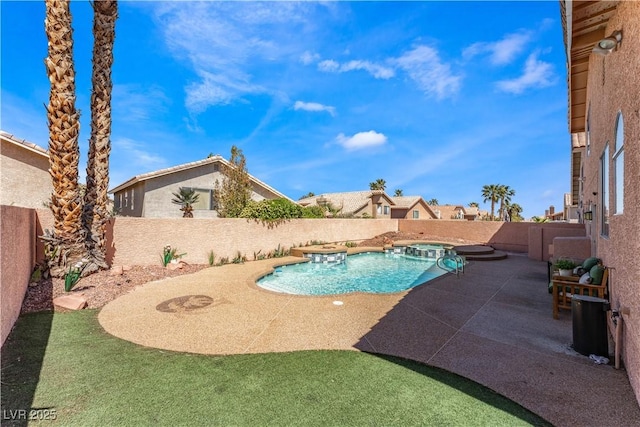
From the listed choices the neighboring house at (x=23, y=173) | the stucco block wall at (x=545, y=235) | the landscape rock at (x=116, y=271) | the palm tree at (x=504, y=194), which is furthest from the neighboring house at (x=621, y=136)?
the palm tree at (x=504, y=194)

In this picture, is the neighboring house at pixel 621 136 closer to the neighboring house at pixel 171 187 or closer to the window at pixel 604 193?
the window at pixel 604 193

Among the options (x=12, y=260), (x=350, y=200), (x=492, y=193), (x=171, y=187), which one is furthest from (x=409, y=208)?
(x=12, y=260)

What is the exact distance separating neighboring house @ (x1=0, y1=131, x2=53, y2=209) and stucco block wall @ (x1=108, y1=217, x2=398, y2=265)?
582 cm

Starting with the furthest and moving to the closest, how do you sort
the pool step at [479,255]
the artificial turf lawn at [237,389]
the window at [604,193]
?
1. the pool step at [479,255]
2. the window at [604,193]
3. the artificial turf lawn at [237,389]

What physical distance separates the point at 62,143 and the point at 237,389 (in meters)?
9.63

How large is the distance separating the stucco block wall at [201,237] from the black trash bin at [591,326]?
13174mm

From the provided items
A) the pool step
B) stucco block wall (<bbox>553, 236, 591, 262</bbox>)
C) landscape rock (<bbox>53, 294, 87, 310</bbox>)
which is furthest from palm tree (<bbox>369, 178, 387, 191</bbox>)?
landscape rock (<bbox>53, 294, 87, 310</bbox>)

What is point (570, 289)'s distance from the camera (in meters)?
6.56

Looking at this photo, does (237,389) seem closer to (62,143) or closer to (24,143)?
(62,143)

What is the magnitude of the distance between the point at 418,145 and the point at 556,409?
31.8 meters

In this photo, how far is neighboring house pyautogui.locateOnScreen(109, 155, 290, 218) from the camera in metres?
18.4

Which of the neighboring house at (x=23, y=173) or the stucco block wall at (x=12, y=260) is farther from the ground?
the neighboring house at (x=23, y=173)

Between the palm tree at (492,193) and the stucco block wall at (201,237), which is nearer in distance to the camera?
the stucco block wall at (201,237)

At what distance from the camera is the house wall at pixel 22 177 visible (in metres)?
13.5
